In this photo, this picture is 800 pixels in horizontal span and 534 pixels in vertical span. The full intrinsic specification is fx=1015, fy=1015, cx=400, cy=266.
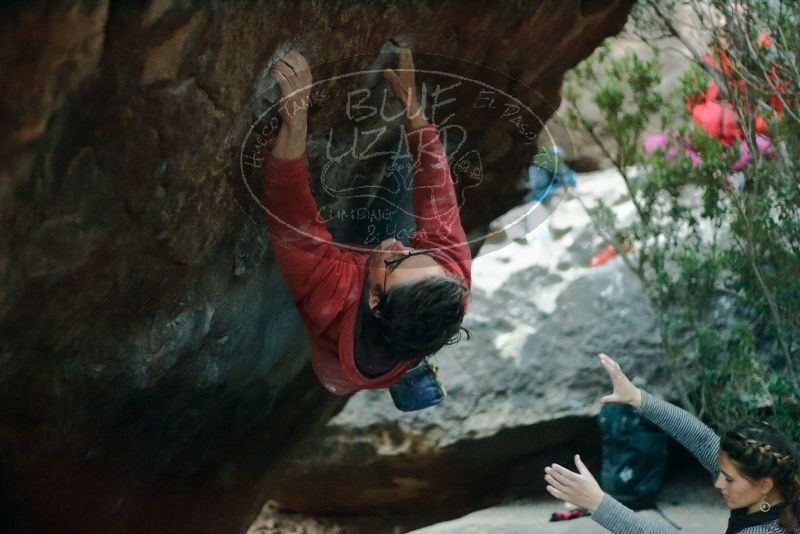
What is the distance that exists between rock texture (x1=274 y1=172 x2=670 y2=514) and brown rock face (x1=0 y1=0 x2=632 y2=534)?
6.29ft

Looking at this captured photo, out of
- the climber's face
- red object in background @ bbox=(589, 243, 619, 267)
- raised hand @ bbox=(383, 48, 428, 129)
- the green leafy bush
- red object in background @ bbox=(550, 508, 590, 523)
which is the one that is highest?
raised hand @ bbox=(383, 48, 428, 129)

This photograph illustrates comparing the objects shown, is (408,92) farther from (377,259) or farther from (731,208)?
(731,208)

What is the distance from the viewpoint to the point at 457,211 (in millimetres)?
2168

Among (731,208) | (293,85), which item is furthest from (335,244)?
(731,208)

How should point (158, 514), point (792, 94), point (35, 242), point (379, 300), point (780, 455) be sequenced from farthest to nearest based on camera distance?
point (792, 94), point (158, 514), point (780, 455), point (379, 300), point (35, 242)

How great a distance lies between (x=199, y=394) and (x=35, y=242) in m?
1.10

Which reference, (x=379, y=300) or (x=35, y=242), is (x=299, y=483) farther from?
(x=35, y=242)

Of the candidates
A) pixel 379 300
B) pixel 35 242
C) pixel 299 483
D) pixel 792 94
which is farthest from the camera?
pixel 299 483

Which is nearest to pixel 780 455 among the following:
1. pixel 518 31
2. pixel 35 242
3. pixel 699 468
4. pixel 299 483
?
pixel 518 31

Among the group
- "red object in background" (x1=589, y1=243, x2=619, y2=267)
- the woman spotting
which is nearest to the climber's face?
the woman spotting

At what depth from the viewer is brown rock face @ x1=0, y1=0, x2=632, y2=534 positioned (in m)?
1.65

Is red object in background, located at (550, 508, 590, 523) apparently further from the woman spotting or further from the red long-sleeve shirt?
the red long-sleeve shirt

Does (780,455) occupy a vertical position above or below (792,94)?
below

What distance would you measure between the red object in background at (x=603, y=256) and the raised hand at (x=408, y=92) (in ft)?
11.5
